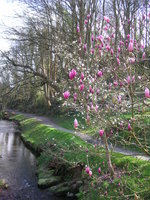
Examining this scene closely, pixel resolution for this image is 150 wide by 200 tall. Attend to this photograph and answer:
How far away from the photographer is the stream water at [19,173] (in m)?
8.66

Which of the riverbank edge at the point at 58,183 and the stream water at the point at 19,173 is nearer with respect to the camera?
the riverbank edge at the point at 58,183

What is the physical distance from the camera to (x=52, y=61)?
26.4 metres

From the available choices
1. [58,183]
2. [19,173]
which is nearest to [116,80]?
[58,183]

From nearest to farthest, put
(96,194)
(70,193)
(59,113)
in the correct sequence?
(96,194)
(70,193)
(59,113)

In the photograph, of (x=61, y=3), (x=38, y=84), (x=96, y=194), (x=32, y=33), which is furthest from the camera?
(x=38, y=84)

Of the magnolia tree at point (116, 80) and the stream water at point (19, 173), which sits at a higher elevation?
the magnolia tree at point (116, 80)

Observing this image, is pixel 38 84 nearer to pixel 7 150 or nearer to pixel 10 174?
pixel 7 150

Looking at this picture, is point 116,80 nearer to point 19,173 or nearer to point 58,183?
point 58,183

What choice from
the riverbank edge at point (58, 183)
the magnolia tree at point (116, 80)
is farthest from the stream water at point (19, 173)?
the magnolia tree at point (116, 80)

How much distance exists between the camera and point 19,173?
1080 cm

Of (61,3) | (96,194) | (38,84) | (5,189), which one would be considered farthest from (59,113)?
(96,194)

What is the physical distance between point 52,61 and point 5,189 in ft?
61.1

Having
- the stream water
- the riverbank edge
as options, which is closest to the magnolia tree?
the riverbank edge

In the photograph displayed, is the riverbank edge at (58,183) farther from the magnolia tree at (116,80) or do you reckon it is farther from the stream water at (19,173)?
the magnolia tree at (116,80)
